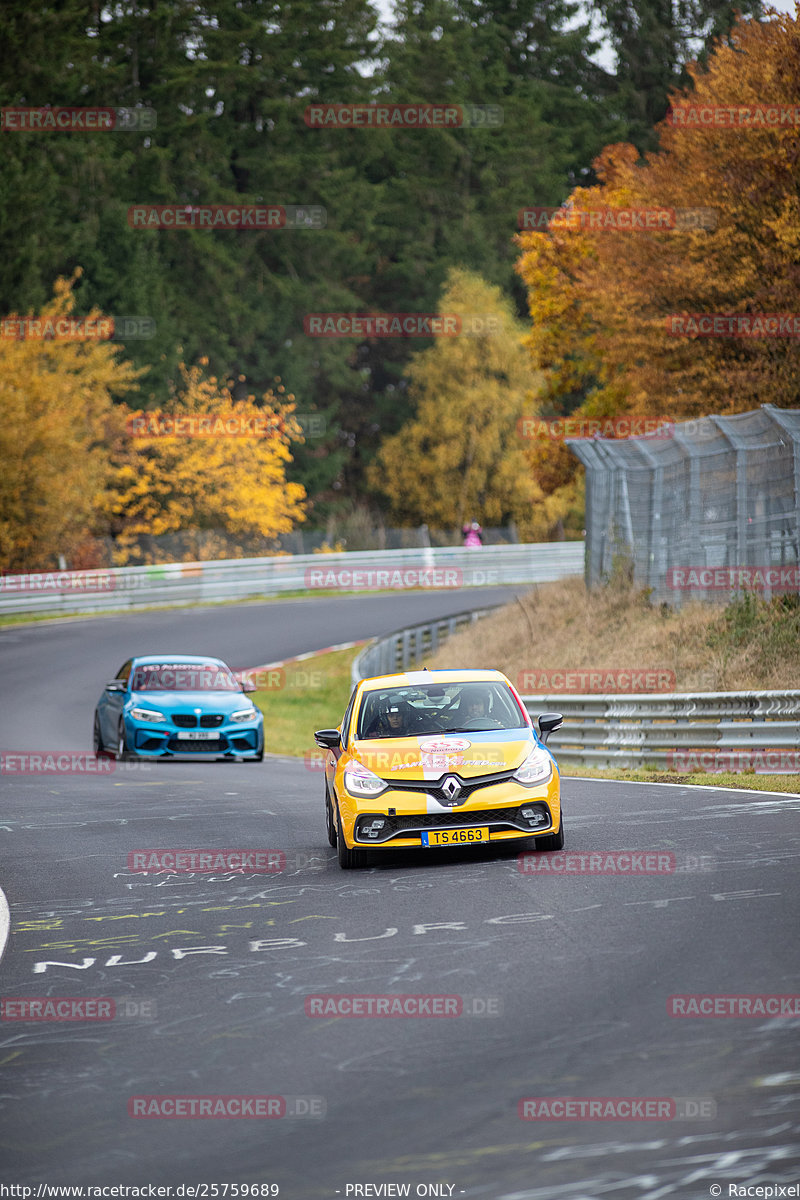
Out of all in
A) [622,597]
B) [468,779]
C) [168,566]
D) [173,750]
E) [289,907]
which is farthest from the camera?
[168,566]

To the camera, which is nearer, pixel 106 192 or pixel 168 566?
pixel 168 566

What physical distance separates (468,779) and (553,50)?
247 feet

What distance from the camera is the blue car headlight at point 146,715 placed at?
21.5 m

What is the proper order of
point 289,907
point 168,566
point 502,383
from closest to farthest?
point 289,907, point 168,566, point 502,383

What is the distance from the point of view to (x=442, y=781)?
11320mm

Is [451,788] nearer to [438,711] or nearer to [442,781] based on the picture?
[442,781]

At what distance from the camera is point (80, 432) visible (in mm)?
53812

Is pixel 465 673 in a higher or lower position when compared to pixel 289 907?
higher

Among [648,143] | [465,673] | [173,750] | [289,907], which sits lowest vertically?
[173,750]

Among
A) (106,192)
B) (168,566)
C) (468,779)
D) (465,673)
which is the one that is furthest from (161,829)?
(106,192)

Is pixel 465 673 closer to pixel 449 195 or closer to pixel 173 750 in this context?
pixel 173 750
